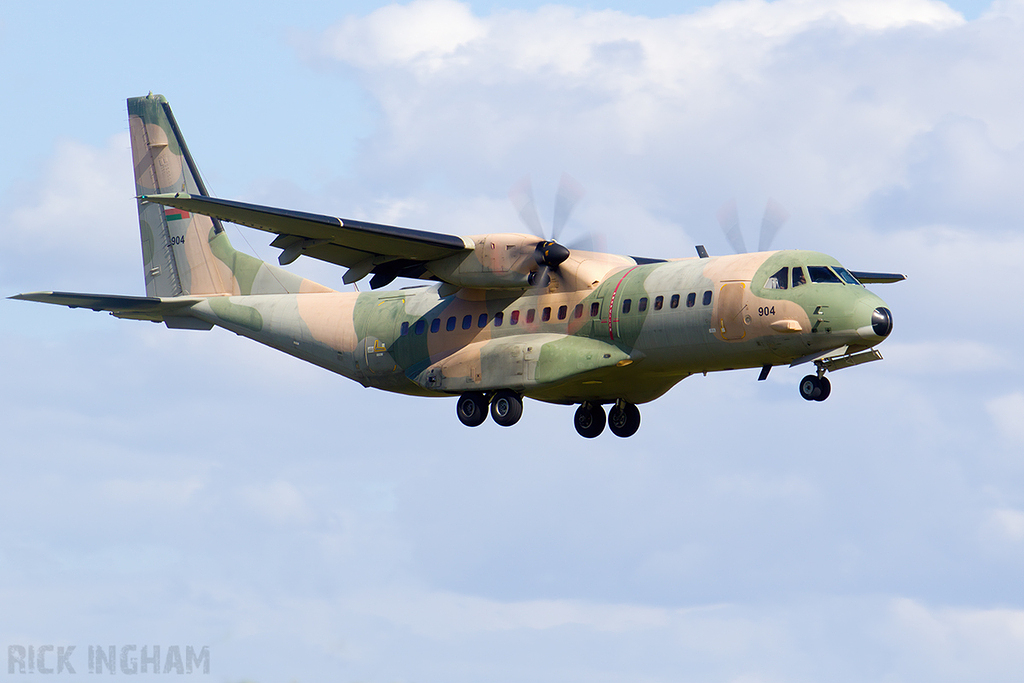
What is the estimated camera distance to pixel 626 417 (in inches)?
1054

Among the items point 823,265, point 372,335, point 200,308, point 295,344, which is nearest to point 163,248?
point 200,308

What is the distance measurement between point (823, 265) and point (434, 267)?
733 cm

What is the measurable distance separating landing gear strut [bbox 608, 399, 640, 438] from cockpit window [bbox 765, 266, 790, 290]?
4.95 meters

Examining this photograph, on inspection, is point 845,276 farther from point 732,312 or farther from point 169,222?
point 169,222

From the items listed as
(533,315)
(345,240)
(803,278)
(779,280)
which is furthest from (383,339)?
(803,278)

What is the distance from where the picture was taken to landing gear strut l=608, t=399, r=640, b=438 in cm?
2678

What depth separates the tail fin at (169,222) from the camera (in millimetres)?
31219

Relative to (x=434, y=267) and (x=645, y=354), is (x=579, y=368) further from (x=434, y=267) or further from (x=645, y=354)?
(x=434, y=267)

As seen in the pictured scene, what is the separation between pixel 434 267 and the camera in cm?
2594

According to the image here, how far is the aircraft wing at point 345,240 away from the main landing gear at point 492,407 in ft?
8.29

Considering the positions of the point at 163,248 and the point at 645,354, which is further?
the point at 163,248

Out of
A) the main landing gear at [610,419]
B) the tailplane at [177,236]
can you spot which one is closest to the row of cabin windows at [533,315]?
the main landing gear at [610,419]

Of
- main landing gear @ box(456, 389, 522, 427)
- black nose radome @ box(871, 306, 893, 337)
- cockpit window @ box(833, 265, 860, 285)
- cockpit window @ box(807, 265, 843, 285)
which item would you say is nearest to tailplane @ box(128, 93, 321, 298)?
main landing gear @ box(456, 389, 522, 427)

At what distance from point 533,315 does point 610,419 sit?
3020 mm
